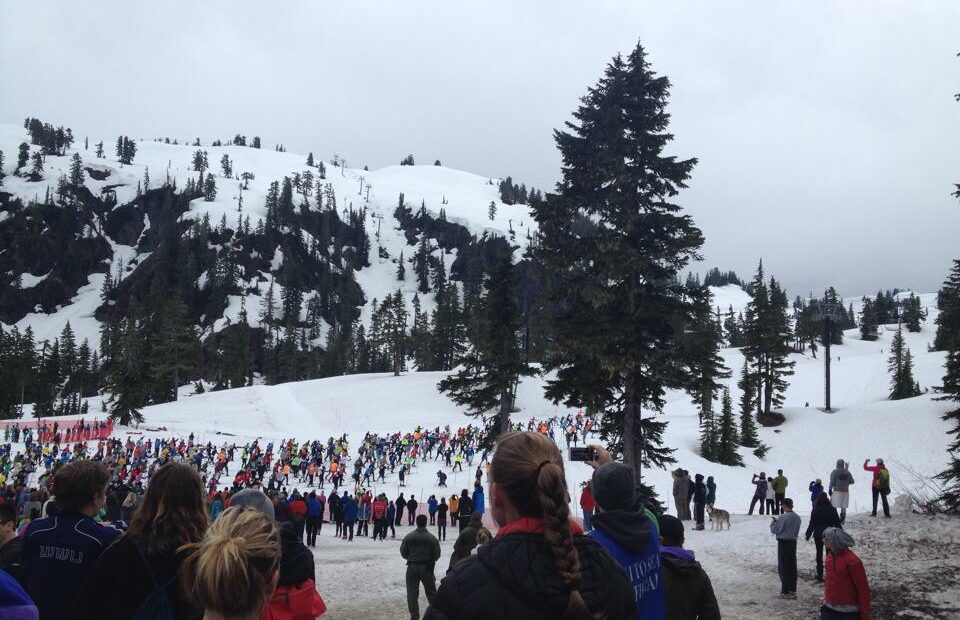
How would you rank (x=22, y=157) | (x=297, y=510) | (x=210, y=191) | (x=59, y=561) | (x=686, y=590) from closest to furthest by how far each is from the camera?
(x=59, y=561) < (x=686, y=590) < (x=297, y=510) < (x=22, y=157) < (x=210, y=191)

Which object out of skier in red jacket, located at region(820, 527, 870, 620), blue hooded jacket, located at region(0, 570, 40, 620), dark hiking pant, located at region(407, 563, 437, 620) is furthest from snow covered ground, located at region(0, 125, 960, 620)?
blue hooded jacket, located at region(0, 570, 40, 620)

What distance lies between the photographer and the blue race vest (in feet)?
10.9

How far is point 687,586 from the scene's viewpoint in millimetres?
4121

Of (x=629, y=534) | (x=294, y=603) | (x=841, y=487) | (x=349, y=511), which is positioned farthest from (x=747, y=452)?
(x=294, y=603)

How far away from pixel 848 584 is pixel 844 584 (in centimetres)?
3

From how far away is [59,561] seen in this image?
333 centimetres

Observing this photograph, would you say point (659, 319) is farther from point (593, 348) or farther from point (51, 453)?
point (51, 453)

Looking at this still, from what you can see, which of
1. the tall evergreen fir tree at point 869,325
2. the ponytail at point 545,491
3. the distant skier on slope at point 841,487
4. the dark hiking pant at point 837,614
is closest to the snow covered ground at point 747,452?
the distant skier on slope at point 841,487

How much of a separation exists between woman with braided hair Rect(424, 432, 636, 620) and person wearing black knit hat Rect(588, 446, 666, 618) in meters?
1.07

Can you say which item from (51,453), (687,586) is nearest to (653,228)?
(687,586)

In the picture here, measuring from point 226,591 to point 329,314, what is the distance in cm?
14394

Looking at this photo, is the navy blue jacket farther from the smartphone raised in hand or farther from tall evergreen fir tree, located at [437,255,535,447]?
tall evergreen fir tree, located at [437,255,535,447]

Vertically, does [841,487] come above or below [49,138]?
below

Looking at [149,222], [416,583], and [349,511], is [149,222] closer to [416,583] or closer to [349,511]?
[349,511]
